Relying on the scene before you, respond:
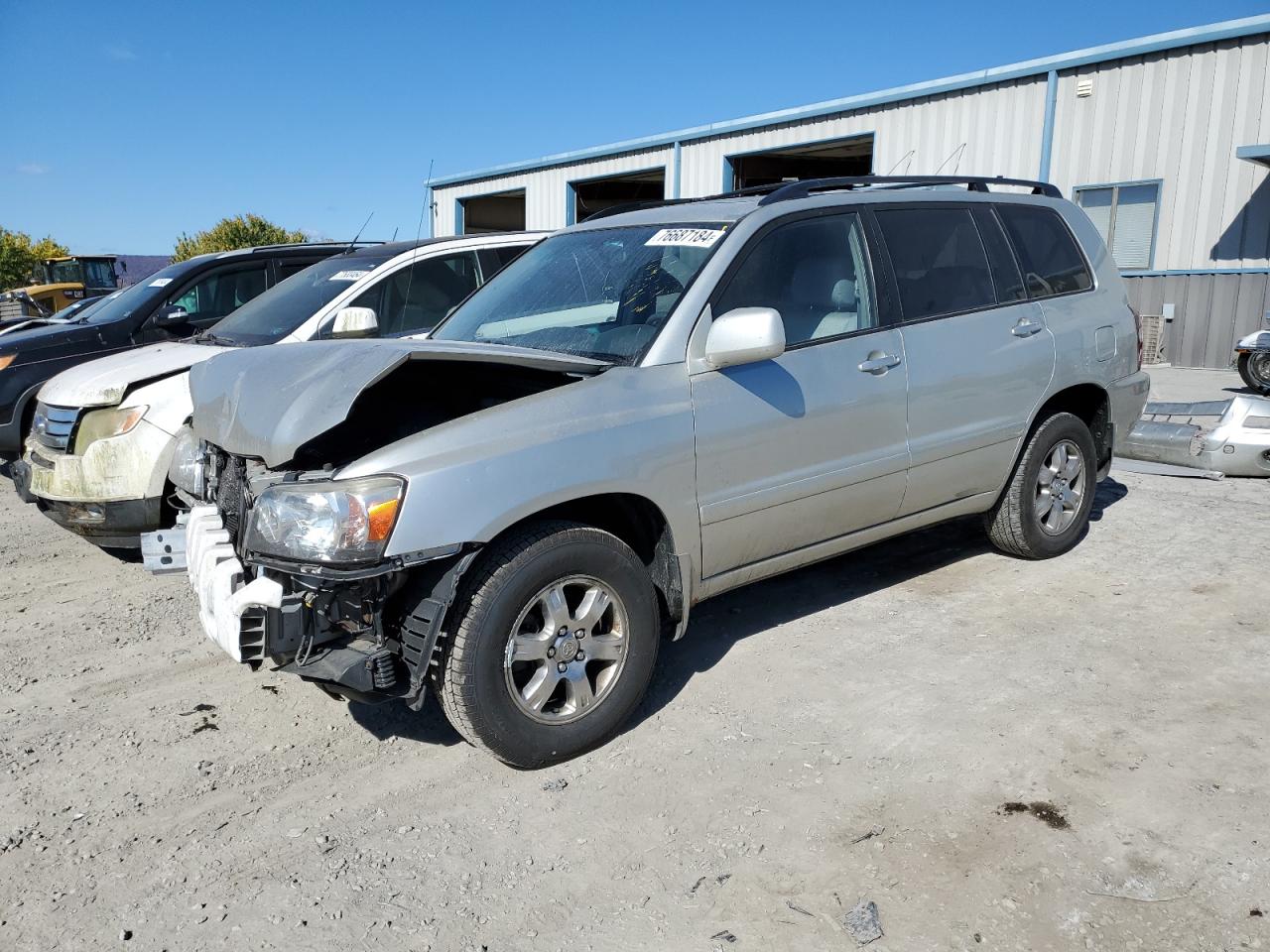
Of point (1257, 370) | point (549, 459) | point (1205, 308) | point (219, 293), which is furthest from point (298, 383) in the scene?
point (1205, 308)

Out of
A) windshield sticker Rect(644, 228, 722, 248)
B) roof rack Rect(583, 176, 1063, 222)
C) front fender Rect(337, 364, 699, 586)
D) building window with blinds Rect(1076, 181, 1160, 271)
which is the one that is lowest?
front fender Rect(337, 364, 699, 586)

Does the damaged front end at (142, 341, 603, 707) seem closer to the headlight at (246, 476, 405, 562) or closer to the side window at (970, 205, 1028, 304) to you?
the headlight at (246, 476, 405, 562)

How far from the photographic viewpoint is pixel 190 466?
4.06 meters

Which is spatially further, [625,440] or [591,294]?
[591,294]

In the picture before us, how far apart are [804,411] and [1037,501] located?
1963mm

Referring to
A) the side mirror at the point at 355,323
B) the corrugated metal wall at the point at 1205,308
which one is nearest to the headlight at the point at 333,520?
the side mirror at the point at 355,323

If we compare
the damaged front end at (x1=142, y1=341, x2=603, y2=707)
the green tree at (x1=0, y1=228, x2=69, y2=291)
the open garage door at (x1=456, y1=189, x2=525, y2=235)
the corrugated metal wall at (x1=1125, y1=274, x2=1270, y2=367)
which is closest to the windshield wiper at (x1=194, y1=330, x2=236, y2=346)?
the damaged front end at (x1=142, y1=341, x2=603, y2=707)

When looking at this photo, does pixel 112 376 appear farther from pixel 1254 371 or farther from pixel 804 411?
pixel 1254 371

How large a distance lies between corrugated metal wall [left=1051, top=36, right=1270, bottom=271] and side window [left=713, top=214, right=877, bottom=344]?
481 inches

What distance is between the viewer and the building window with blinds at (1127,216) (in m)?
14.6

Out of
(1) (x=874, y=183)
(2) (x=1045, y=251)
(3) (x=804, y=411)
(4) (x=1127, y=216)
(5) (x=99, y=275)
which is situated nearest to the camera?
(3) (x=804, y=411)

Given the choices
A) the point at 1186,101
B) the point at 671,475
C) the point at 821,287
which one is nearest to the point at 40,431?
the point at 671,475

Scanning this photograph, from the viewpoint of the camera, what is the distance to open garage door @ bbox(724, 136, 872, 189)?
59.9 ft

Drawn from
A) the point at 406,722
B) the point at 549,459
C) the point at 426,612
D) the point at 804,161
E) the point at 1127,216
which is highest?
the point at 804,161
